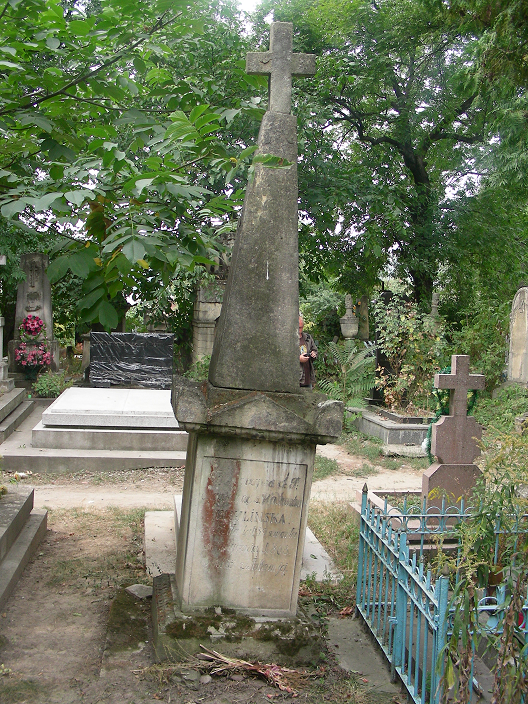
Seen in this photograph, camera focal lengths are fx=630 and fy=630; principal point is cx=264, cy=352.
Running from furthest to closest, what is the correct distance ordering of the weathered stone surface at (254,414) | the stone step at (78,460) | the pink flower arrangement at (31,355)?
the pink flower arrangement at (31,355) < the stone step at (78,460) < the weathered stone surface at (254,414)

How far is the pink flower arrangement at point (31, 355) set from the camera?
13.4m

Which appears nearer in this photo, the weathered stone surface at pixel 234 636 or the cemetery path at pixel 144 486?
the weathered stone surface at pixel 234 636

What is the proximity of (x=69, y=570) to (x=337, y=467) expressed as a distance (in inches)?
205

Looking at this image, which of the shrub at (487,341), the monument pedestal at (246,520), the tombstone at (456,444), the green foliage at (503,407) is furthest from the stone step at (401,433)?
the monument pedestal at (246,520)

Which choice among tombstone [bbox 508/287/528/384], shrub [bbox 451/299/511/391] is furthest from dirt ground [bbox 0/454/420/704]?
shrub [bbox 451/299/511/391]

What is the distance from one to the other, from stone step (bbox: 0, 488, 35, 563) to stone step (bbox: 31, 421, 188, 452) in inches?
105

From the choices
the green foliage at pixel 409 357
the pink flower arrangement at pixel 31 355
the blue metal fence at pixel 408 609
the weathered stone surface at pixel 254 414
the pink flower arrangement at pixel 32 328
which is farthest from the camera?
the pink flower arrangement at pixel 32 328

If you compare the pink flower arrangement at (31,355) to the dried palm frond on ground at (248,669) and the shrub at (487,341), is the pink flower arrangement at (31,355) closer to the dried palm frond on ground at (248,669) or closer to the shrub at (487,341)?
the shrub at (487,341)

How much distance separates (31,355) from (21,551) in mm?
8981

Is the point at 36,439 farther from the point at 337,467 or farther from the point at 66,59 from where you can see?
the point at 66,59

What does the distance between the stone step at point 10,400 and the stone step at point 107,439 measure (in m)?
1.79

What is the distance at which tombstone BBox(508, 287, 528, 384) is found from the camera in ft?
42.1

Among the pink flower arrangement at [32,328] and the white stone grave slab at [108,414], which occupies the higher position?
the pink flower arrangement at [32,328]

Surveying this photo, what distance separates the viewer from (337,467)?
955 centimetres
